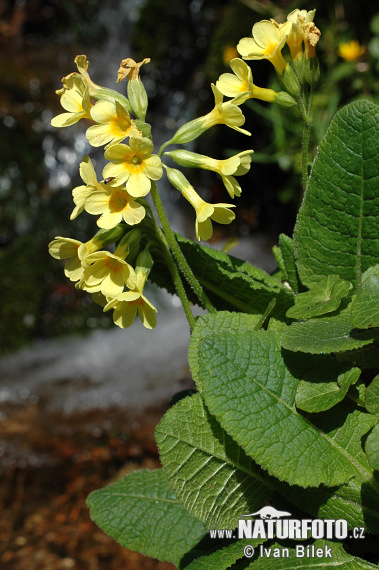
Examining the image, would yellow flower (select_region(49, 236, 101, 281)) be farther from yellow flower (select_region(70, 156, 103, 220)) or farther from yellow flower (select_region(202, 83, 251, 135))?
yellow flower (select_region(202, 83, 251, 135))

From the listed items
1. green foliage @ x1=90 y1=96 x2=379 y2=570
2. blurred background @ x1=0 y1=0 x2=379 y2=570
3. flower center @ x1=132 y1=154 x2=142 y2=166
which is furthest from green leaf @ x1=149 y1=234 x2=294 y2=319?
blurred background @ x1=0 y1=0 x2=379 y2=570

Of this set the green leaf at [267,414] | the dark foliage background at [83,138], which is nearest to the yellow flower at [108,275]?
the green leaf at [267,414]

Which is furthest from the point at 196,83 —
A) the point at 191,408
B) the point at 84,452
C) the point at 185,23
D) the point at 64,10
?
the point at 191,408

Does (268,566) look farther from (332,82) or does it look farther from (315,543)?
(332,82)

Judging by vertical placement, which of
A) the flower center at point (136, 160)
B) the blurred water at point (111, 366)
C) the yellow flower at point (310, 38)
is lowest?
the flower center at point (136, 160)

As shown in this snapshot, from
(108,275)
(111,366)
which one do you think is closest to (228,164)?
(108,275)

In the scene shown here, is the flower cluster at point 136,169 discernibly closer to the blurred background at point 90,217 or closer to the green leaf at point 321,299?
the green leaf at point 321,299
